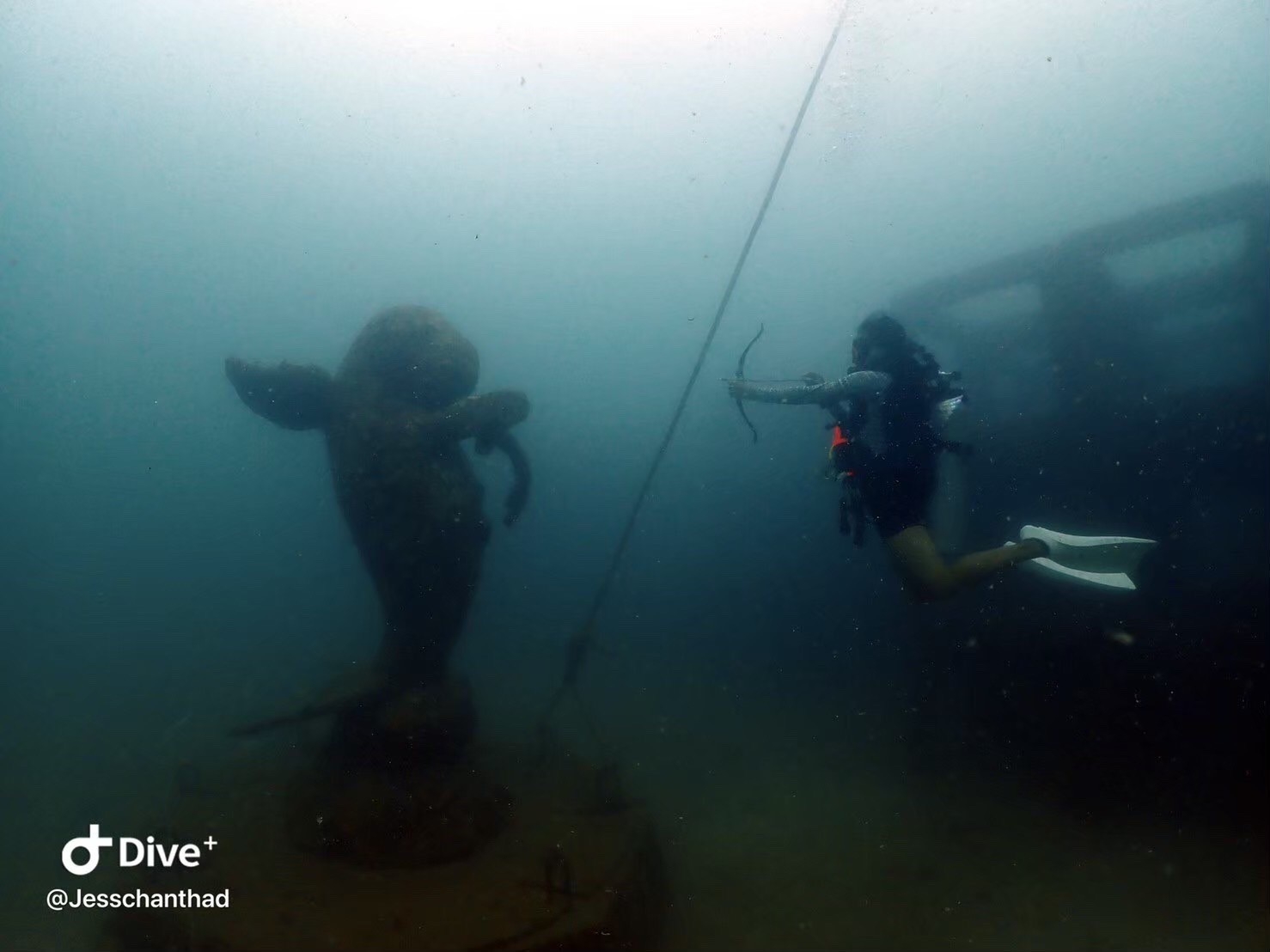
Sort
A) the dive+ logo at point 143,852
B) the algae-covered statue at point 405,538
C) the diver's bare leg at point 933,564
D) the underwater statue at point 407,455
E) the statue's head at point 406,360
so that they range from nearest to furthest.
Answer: the dive+ logo at point 143,852, the diver's bare leg at point 933,564, the algae-covered statue at point 405,538, the underwater statue at point 407,455, the statue's head at point 406,360

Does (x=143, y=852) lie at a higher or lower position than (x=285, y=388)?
lower

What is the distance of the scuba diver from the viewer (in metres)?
4.75

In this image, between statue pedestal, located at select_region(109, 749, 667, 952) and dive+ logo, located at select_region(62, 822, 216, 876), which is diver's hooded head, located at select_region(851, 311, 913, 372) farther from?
dive+ logo, located at select_region(62, 822, 216, 876)

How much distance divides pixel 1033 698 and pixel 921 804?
5.68ft

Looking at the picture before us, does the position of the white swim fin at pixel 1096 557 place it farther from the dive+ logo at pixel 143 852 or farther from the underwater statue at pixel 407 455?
the dive+ logo at pixel 143 852

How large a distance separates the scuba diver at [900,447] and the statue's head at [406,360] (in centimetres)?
288

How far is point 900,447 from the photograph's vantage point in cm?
477

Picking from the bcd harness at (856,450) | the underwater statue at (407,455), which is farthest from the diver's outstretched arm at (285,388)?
the bcd harness at (856,450)

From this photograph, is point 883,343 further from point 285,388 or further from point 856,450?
point 285,388

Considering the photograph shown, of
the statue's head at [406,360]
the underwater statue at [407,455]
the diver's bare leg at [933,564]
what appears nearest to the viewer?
the diver's bare leg at [933,564]

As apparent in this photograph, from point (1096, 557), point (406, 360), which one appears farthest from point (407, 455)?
Result: point (1096, 557)

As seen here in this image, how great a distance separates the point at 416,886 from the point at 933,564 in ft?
14.4

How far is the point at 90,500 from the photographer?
40562mm

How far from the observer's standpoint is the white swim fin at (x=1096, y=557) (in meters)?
5.05
